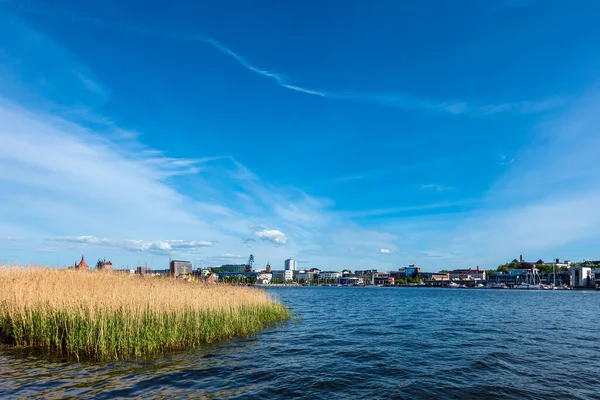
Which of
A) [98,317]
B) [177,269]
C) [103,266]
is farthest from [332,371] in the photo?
[177,269]

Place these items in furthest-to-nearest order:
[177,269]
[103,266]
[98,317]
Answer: [177,269], [103,266], [98,317]

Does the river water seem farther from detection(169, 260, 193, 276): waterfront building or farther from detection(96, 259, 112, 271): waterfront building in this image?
detection(169, 260, 193, 276): waterfront building

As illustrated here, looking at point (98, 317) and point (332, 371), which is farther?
point (332, 371)

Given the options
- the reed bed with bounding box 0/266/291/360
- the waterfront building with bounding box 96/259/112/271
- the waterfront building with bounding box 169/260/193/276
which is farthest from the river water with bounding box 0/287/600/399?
the waterfront building with bounding box 169/260/193/276

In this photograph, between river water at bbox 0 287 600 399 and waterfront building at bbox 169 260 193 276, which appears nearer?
river water at bbox 0 287 600 399

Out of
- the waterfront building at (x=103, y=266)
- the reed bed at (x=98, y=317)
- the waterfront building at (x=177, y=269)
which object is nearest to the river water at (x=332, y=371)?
the reed bed at (x=98, y=317)

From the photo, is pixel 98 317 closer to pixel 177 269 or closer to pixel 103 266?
pixel 103 266

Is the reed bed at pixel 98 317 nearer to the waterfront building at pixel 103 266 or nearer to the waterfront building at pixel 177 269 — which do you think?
the waterfront building at pixel 103 266

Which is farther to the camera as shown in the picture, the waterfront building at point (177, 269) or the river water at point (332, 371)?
the waterfront building at point (177, 269)

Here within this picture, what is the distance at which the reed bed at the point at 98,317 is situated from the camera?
16.3 meters

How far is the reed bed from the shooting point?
16.3m

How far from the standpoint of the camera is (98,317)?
16562 mm

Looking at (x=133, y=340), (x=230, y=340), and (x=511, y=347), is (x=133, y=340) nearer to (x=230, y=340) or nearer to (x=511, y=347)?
(x=230, y=340)

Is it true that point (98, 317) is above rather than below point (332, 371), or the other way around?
above
